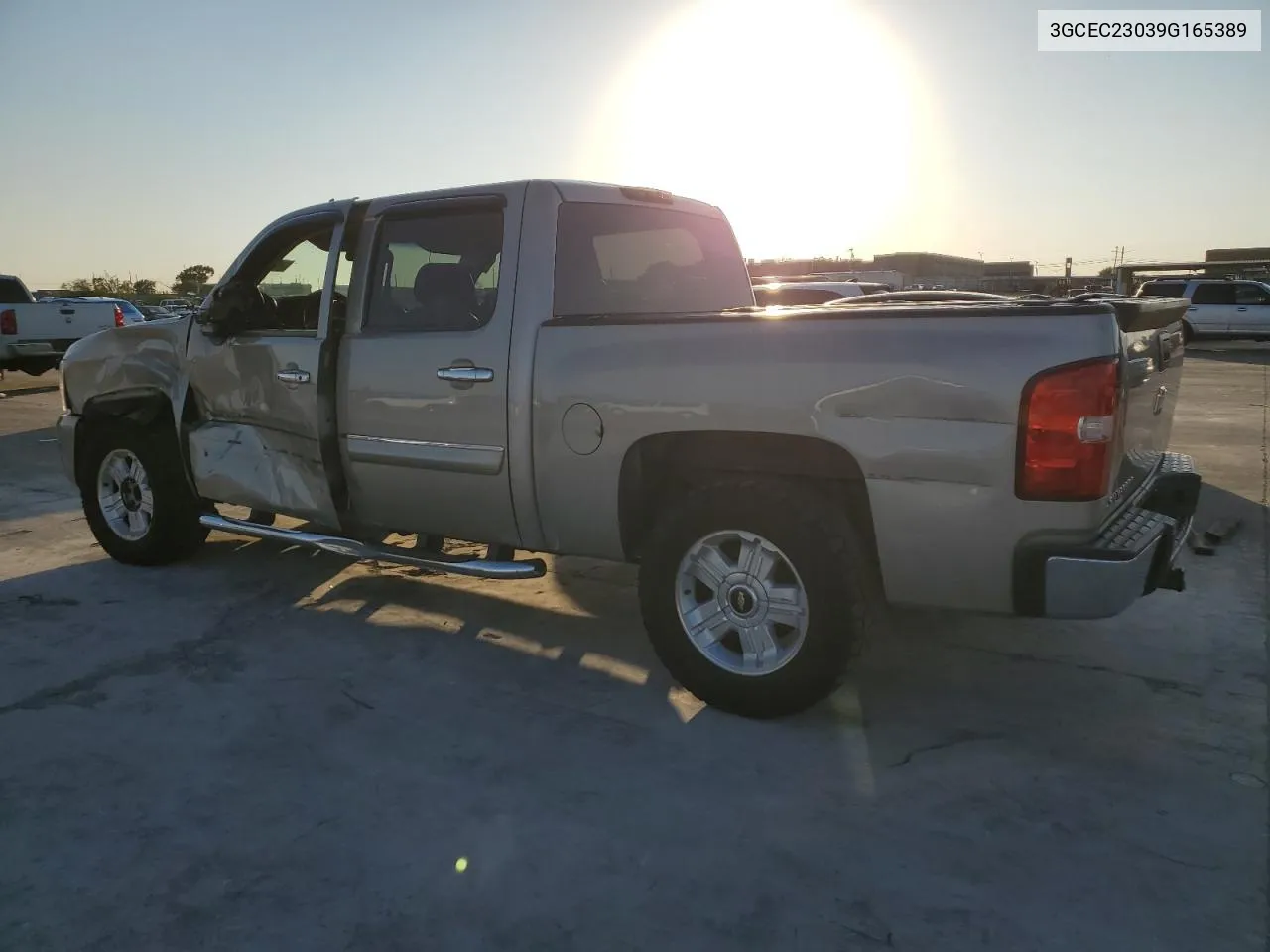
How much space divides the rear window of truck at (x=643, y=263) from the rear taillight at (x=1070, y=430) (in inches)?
70.4

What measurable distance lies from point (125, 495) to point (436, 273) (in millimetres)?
2650

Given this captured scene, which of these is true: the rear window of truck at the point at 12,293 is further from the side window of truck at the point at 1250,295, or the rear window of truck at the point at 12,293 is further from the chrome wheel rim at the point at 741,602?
the side window of truck at the point at 1250,295

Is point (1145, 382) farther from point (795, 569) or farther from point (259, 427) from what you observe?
point (259, 427)

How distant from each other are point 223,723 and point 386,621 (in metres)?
1.21

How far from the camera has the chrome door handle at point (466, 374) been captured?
3881mm

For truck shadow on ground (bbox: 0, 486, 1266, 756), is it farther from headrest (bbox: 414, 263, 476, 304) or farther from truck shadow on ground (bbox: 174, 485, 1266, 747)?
headrest (bbox: 414, 263, 476, 304)

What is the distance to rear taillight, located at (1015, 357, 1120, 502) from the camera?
8.93ft

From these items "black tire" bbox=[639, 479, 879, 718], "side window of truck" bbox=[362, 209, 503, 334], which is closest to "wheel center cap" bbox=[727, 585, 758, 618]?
"black tire" bbox=[639, 479, 879, 718]

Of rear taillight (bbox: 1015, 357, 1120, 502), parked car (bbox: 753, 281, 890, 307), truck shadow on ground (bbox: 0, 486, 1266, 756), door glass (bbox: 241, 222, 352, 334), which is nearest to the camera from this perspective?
rear taillight (bbox: 1015, 357, 1120, 502)

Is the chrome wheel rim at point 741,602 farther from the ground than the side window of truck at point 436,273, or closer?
closer

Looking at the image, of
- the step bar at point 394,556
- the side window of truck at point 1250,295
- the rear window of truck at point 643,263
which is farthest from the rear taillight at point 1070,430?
the side window of truck at point 1250,295

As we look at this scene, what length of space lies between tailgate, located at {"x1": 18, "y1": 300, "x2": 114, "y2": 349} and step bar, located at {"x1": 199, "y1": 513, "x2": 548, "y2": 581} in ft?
42.3

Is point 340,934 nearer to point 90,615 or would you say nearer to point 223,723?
point 223,723

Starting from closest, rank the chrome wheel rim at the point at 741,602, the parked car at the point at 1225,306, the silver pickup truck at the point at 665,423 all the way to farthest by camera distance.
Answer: the silver pickup truck at the point at 665,423 → the chrome wheel rim at the point at 741,602 → the parked car at the point at 1225,306
